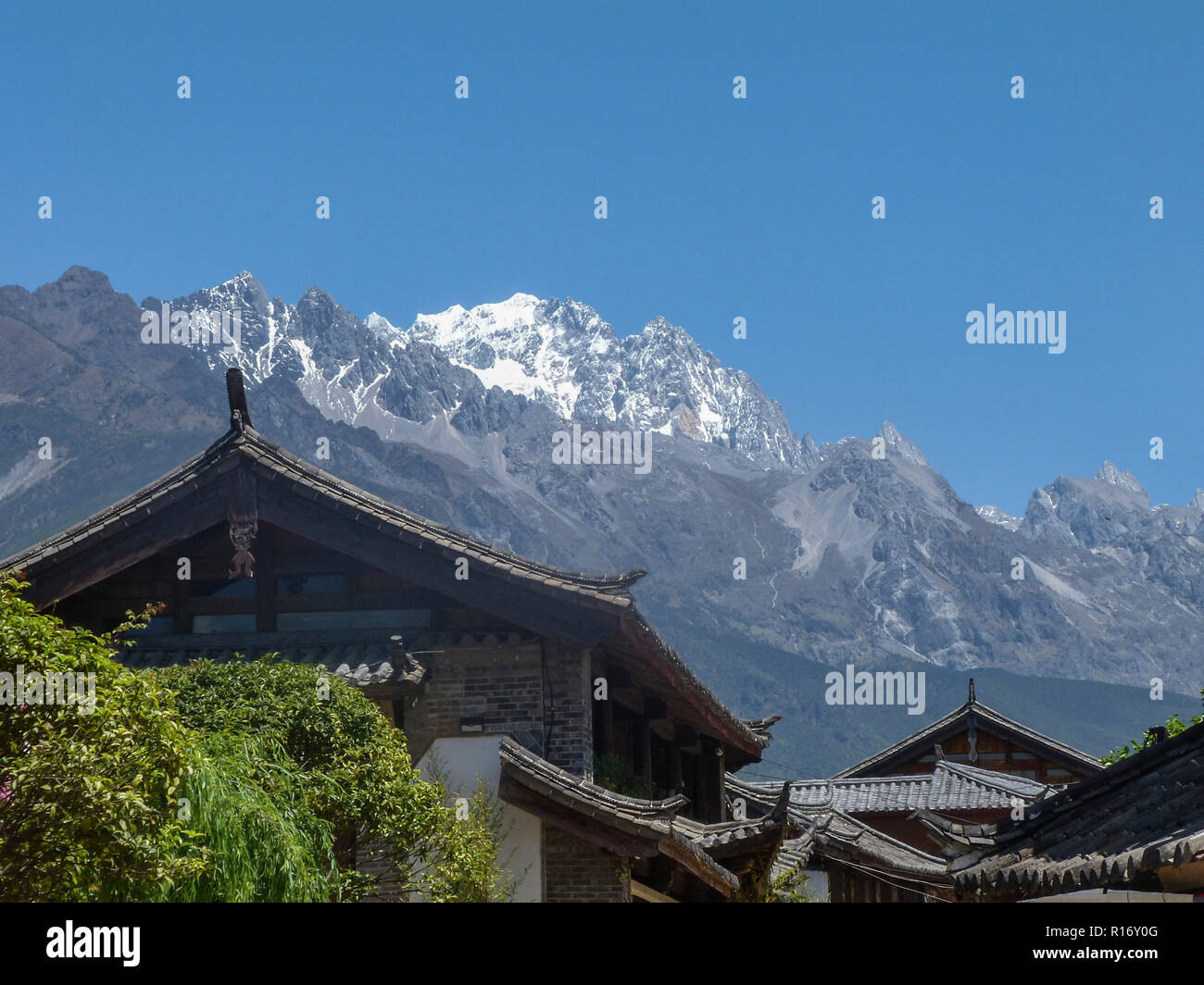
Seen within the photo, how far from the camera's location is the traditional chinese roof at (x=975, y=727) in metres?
47.5

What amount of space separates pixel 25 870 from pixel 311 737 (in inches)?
173

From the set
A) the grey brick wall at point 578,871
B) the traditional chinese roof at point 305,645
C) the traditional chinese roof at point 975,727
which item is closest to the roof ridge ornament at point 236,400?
the traditional chinese roof at point 305,645

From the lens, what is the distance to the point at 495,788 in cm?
1648

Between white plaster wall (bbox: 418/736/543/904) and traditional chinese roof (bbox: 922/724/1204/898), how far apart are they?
4.83 meters

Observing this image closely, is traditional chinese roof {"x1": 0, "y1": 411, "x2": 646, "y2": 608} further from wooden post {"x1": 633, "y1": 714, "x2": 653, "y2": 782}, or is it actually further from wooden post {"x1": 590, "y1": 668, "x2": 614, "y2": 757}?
wooden post {"x1": 633, "y1": 714, "x2": 653, "y2": 782}

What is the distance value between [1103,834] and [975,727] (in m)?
34.7

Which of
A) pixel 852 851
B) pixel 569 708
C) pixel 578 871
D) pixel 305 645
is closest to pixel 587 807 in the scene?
pixel 578 871

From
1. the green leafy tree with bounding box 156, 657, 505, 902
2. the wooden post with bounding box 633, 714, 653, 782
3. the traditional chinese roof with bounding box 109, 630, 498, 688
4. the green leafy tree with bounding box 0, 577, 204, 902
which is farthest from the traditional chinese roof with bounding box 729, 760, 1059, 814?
the green leafy tree with bounding box 0, 577, 204, 902

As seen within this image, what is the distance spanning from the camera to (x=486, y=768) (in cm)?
1675

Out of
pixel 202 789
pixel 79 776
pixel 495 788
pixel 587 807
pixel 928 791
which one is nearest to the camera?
pixel 79 776

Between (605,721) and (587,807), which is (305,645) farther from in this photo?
(605,721)

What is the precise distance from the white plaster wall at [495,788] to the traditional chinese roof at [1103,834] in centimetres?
483

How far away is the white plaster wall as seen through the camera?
16.1 meters

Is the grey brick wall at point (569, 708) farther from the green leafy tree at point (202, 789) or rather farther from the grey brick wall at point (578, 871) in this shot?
the green leafy tree at point (202, 789)
